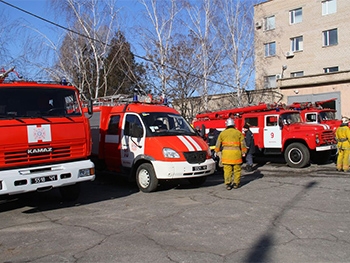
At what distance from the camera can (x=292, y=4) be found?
31.6 metres

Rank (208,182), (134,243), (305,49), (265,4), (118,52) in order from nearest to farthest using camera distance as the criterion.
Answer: (134,243) → (208,182) → (118,52) → (305,49) → (265,4)

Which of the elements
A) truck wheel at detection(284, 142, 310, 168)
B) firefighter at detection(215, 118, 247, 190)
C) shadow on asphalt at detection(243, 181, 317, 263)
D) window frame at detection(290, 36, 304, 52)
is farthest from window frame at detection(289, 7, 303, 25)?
shadow on asphalt at detection(243, 181, 317, 263)

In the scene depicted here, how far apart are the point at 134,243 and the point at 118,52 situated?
21.3 metres

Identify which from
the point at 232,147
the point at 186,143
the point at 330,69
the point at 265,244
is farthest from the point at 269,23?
the point at 265,244

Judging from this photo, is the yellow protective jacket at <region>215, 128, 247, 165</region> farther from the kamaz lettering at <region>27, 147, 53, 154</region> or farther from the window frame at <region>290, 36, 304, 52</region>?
the window frame at <region>290, 36, 304, 52</region>

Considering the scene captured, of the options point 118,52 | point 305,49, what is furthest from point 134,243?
point 305,49

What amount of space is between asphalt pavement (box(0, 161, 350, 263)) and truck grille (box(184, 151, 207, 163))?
79cm

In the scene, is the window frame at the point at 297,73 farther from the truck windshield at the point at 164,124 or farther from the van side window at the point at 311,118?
the truck windshield at the point at 164,124

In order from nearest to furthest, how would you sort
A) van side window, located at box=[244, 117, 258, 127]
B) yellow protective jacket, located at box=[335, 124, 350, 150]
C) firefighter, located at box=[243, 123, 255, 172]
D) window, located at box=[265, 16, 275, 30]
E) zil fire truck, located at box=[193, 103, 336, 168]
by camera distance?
yellow protective jacket, located at box=[335, 124, 350, 150], zil fire truck, located at box=[193, 103, 336, 168], firefighter, located at box=[243, 123, 255, 172], van side window, located at box=[244, 117, 258, 127], window, located at box=[265, 16, 275, 30]

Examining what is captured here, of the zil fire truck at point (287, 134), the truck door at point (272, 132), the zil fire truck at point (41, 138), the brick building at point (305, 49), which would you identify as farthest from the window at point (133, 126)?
the brick building at point (305, 49)

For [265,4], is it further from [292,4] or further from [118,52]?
[118,52]

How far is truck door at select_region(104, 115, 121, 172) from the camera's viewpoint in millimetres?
9586

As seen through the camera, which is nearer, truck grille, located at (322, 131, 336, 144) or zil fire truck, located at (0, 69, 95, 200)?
zil fire truck, located at (0, 69, 95, 200)

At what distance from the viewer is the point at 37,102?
271 inches
